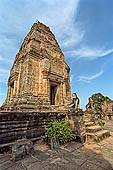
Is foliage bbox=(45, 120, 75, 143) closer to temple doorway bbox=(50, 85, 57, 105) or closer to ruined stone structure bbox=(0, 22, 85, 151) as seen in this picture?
ruined stone structure bbox=(0, 22, 85, 151)

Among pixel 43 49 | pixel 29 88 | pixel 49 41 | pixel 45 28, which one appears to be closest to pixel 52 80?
pixel 29 88

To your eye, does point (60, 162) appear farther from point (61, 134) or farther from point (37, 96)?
point (37, 96)

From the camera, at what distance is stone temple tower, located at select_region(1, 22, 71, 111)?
22.6ft

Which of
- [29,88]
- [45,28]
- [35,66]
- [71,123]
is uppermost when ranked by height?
[45,28]

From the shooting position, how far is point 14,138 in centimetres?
362

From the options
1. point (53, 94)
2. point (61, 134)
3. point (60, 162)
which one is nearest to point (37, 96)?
point (53, 94)

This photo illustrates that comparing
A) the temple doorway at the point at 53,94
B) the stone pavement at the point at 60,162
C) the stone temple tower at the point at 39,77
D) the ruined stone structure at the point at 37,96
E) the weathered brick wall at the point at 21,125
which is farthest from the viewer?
the temple doorway at the point at 53,94

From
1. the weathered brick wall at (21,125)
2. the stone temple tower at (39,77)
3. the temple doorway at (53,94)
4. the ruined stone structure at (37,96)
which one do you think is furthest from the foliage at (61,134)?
the temple doorway at (53,94)

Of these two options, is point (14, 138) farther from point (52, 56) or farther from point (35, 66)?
point (52, 56)

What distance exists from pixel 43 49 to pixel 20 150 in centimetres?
816

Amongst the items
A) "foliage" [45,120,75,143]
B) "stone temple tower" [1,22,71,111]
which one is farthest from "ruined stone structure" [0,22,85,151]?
"foliage" [45,120,75,143]

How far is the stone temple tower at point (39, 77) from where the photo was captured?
6.89 metres

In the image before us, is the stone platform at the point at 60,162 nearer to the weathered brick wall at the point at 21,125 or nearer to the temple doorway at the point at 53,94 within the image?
the weathered brick wall at the point at 21,125

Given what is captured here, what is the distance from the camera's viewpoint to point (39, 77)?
8.05 meters
